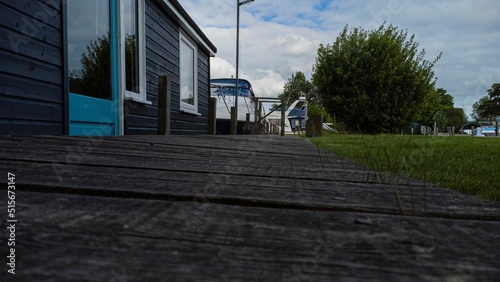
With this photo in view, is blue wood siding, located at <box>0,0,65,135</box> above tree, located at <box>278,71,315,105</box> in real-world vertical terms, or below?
below

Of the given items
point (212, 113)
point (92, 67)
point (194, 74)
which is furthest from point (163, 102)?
point (194, 74)

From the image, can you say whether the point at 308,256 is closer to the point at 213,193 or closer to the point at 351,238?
the point at 351,238

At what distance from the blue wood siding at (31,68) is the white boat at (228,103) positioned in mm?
8583

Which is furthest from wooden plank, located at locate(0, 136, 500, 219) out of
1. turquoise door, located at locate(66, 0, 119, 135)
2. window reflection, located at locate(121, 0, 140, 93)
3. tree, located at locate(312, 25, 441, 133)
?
tree, located at locate(312, 25, 441, 133)

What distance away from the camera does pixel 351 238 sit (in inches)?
22.2

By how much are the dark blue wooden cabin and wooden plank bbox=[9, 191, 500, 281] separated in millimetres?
2517

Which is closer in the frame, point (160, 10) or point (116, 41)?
point (116, 41)

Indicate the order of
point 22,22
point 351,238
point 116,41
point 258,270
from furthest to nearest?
1. point 116,41
2. point 22,22
3. point 351,238
4. point 258,270

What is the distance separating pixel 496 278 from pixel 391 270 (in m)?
0.13

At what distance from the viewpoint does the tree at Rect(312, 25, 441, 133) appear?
14672mm

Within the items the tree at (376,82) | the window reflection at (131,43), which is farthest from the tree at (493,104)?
the window reflection at (131,43)

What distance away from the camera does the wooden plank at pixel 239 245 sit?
438 millimetres

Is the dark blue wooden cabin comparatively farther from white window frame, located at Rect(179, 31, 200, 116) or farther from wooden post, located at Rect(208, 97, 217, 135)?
wooden post, located at Rect(208, 97, 217, 135)

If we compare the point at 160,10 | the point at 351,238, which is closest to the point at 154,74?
the point at 160,10
